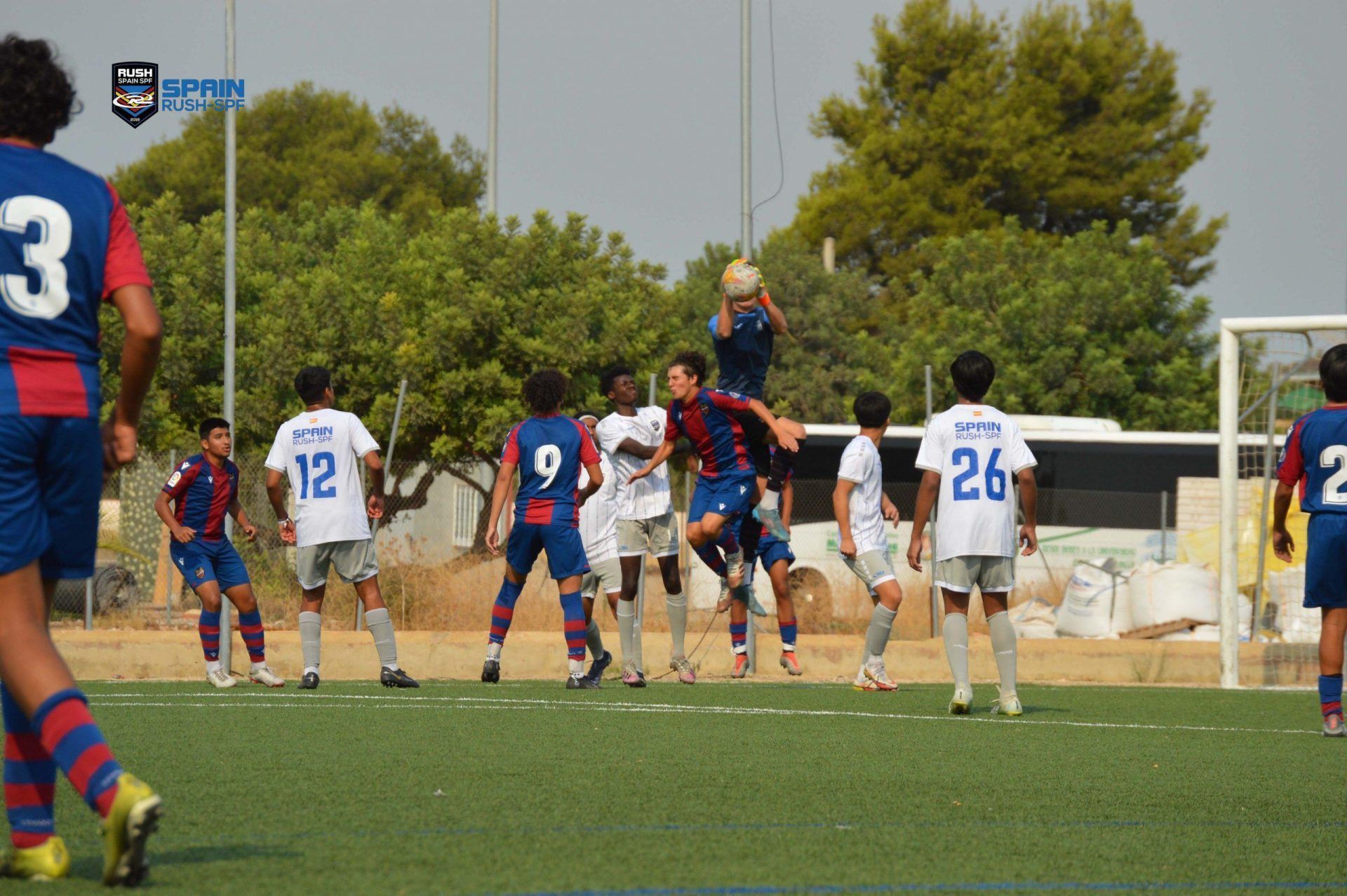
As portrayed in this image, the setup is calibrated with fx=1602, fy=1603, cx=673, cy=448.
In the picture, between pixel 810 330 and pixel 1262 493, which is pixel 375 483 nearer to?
pixel 1262 493

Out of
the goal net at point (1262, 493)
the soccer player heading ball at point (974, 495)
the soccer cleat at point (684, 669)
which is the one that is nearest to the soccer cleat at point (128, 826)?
the soccer player heading ball at point (974, 495)

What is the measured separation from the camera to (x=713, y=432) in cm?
1090

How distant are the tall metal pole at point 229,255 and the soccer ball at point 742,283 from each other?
421 centimetres

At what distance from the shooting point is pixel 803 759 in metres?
6.36

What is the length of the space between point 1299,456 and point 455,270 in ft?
58.5

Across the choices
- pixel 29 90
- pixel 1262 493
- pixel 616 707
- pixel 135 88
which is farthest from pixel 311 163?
pixel 29 90

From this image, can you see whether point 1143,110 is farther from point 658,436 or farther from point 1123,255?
point 658,436

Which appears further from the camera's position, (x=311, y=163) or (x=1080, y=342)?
(x=311, y=163)

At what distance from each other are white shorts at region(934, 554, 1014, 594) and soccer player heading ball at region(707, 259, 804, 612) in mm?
1800

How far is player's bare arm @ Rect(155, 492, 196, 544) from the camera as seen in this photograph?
34.8ft

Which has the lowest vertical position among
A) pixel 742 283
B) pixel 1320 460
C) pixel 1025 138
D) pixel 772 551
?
pixel 772 551

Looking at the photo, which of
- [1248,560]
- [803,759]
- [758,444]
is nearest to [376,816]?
[803,759]

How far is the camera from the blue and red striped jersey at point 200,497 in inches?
425

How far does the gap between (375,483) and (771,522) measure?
3.05 meters
